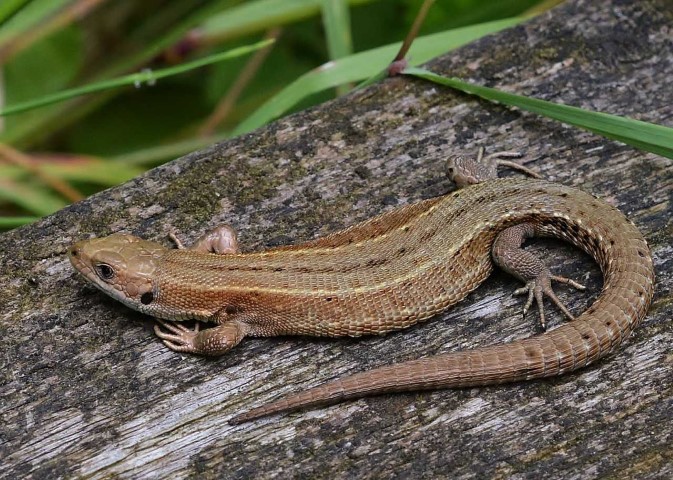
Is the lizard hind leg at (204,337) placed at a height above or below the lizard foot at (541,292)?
above

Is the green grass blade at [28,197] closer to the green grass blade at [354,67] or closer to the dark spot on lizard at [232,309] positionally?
the green grass blade at [354,67]

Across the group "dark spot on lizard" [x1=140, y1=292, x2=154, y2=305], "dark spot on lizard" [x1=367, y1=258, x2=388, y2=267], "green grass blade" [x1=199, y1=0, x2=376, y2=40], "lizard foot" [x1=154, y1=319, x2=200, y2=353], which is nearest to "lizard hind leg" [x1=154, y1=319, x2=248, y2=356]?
"lizard foot" [x1=154, y1=319, x2=200, y2=353]

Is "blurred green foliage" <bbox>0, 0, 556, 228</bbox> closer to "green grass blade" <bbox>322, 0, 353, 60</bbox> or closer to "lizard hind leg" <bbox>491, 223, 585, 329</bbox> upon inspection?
"green grass blade" <bbox>322, 0, 353, 60</bbox>

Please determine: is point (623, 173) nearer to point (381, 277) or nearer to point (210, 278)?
point (381, 277)

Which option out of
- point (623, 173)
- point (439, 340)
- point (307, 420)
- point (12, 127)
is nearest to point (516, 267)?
point (439, 340)

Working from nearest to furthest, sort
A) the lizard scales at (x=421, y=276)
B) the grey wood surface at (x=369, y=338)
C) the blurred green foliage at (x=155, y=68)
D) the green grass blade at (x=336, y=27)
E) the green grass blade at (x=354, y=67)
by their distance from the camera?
the grey wood surface at (x=369, y=338) < the lizard scales at (x=421, y=276) < the green grass blade at (x=354, y=67) < the green grass blade at (x=336, y=27) < the blurred green foliage at (x=155, y=68)

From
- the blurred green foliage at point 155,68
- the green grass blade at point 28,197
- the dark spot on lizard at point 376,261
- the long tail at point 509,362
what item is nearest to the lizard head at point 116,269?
the long tail at point 509,362
